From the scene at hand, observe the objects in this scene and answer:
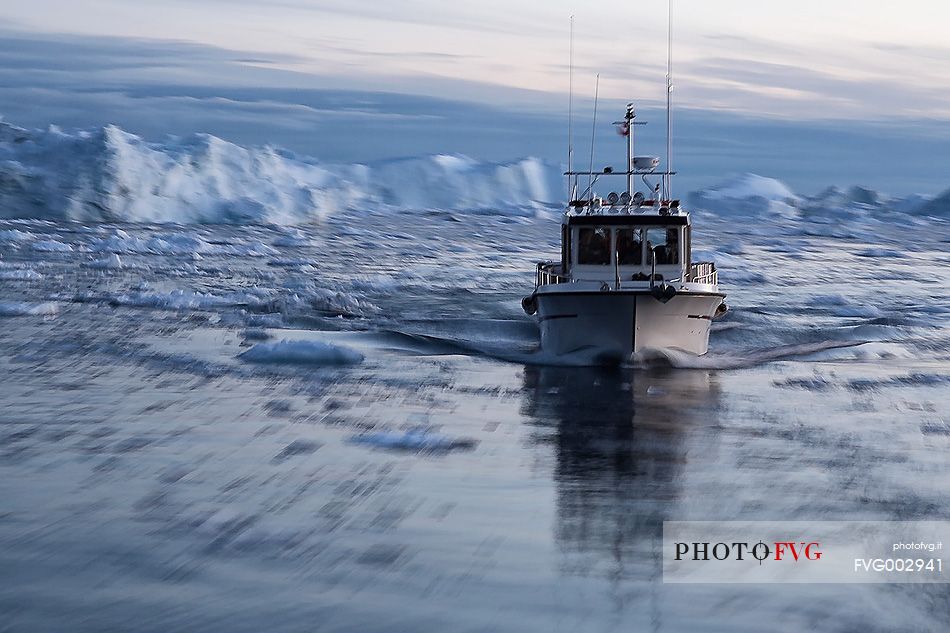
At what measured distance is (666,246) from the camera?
17.5 m

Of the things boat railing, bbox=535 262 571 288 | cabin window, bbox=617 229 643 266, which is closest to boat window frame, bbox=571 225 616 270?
cabin window, bbox=617 229 643 266

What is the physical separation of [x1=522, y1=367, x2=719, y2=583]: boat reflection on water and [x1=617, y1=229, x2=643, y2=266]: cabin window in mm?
1586

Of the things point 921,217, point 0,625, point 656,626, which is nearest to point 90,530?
point 0,625

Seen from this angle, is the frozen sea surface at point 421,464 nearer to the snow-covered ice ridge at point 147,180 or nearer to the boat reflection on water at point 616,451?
the boat reflection on water at point 616,451

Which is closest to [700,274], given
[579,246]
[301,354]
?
[579,246]

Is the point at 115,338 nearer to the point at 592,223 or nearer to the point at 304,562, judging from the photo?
the point at 592,223

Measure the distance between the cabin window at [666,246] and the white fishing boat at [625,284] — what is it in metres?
0.01

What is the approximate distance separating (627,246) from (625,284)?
33.2 inches

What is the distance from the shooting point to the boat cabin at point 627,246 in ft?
57.1

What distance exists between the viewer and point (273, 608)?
739 cm

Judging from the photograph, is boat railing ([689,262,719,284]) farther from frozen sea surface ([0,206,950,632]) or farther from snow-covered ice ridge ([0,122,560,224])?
snow-covered ice ridge ([0,122,560,224])

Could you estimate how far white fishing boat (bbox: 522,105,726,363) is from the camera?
54.3 ft

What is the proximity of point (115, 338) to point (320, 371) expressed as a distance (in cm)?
511

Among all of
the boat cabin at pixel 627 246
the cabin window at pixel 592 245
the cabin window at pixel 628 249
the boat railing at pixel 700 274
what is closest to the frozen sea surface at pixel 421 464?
the boat railing at pixel 700 274
